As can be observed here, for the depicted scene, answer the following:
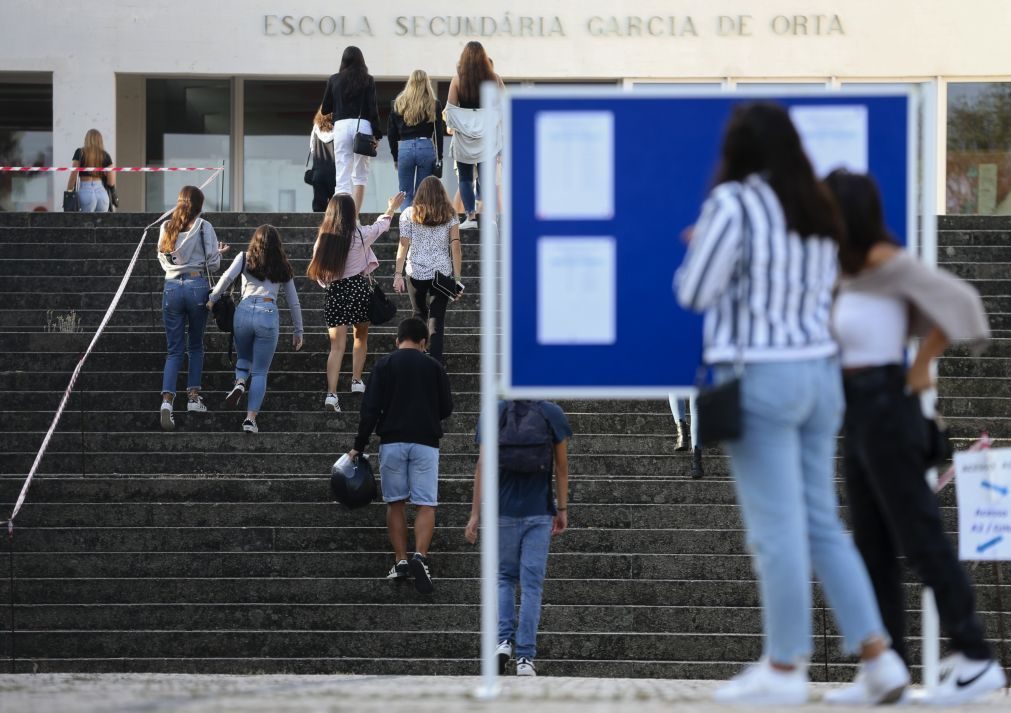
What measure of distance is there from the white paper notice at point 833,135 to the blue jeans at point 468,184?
952 cm

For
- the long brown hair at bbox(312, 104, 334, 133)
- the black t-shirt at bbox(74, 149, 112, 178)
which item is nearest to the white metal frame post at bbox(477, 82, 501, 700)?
the long brown hair at bbox(312, 104, 334, 133)

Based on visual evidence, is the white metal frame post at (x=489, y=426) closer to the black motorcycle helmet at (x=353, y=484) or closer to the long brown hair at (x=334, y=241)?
the black motorcycle helmet at (x=353, y=484)

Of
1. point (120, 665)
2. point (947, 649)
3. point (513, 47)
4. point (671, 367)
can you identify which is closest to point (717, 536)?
point (947, 649)

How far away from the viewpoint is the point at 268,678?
293 inches

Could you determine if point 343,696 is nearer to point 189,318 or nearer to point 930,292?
point 930,292

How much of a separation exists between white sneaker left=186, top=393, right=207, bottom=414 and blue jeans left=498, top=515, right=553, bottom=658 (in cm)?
435

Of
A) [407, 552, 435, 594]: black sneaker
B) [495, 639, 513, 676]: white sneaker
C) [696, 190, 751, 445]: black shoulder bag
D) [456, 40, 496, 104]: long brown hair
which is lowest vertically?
[495, 639, 513, 676]: white sneaker

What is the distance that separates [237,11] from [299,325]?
37.8 ft

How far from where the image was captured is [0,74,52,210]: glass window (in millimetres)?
24391

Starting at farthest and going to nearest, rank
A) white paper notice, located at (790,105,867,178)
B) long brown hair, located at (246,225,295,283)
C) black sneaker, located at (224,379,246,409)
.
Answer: black sneaker, located at (224,379,246,409), long brown hair, located at (246,225,295,283), white paper notice, located at (790,105,867,178)

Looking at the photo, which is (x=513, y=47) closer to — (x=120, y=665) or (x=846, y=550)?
(x=120, y=665)

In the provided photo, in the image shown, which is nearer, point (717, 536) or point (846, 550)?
point (846, 550)

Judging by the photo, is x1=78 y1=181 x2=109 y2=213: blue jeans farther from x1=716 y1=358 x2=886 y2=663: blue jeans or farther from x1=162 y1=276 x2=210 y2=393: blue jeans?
x1=716 y1=358 x2=886 y2=663: blue jeans

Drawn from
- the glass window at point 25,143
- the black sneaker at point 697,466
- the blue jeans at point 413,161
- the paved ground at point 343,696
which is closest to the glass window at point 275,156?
the glass window at point 25,143
